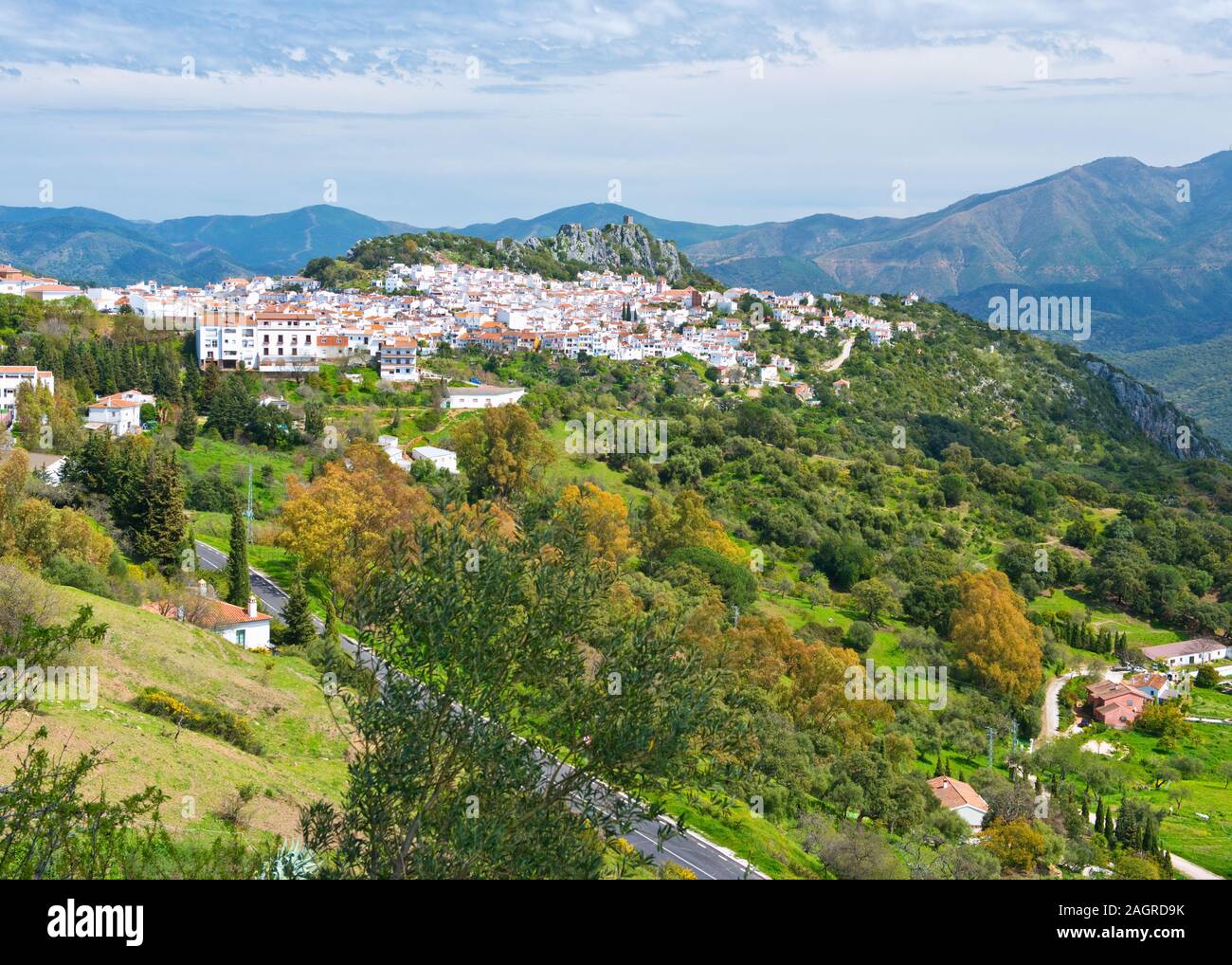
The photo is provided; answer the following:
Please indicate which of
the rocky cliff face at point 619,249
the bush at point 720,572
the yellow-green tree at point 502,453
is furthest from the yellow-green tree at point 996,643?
the rocky cliff face at point 619,249

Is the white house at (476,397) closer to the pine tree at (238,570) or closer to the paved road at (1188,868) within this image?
the pine tree at (238,570)

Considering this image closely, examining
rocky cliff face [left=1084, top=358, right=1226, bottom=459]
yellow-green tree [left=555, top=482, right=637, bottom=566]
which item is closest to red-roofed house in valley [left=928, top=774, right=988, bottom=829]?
yellow-green tree [left=555, top=482, right=637, bottom=566]

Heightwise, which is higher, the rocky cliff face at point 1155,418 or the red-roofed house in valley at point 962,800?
the rocky cliff face at point 1155,418

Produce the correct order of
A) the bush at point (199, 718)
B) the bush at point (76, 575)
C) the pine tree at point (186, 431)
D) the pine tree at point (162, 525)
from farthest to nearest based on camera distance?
1. the pine tree at point (186, 431)
2. the pine tree at point (162, 525)
3. the bush at point (76, 575)
4. the bush at point (199, 718)
